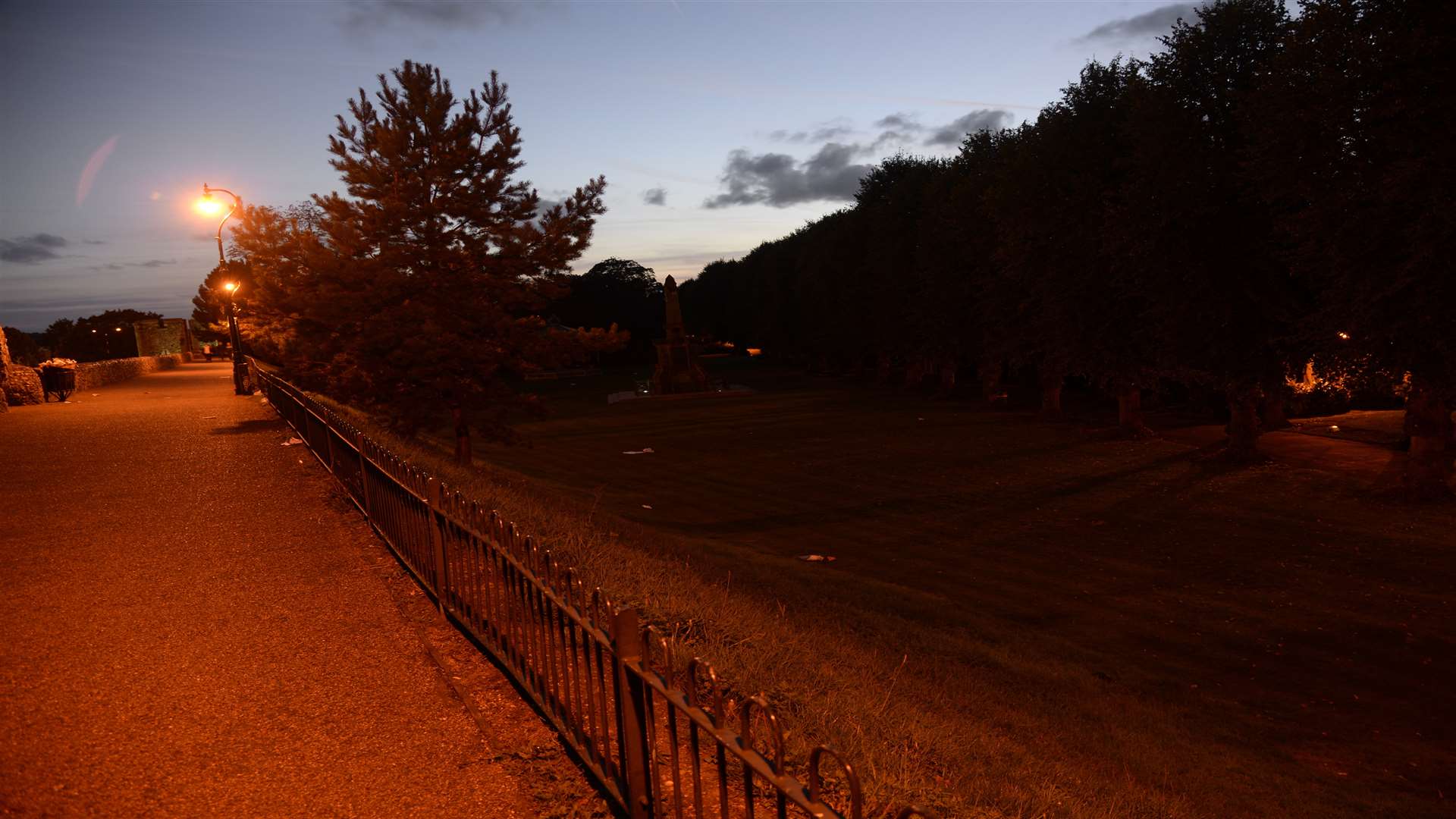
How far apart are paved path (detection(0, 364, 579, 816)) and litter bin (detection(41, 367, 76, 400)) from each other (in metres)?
18.4

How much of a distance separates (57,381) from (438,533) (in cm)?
2749

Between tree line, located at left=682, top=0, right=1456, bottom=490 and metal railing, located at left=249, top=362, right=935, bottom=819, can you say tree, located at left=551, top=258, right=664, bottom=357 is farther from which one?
metal railing, located at left=249, top=362, right=935, bottom=819

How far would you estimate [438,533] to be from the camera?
671 centimetres

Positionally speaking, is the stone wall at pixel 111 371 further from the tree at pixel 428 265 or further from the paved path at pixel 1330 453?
the paved path at pixel 1330 453

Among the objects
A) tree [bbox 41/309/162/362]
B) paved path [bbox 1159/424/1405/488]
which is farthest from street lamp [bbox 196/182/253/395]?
tree [bbox 41/309/162/362]

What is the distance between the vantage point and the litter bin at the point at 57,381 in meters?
26.6

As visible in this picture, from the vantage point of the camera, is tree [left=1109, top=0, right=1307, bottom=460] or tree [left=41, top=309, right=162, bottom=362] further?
tree [left=41, top=309, right=162, bottom=362]

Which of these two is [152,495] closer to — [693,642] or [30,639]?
[30,639]

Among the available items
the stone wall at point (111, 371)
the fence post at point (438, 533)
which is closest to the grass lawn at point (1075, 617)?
the fence post at point (438, 533)

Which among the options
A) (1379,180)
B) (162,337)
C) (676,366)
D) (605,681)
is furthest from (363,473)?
(162,337)

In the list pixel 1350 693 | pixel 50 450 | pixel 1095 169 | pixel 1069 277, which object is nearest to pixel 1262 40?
pixel 1095 169

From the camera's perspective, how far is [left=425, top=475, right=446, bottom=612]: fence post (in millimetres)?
6660

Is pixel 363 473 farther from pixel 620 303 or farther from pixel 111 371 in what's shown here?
pixel 620 303

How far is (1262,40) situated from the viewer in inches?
883
